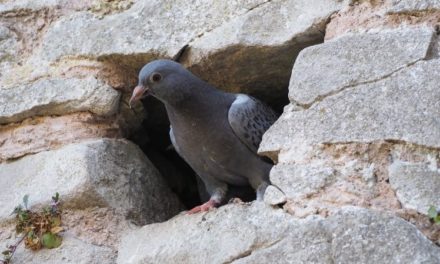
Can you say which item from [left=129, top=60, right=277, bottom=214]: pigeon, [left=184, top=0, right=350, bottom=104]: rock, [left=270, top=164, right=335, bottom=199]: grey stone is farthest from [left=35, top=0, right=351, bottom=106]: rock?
[left=270, top=164, right=335, bottom=199]: grey stone

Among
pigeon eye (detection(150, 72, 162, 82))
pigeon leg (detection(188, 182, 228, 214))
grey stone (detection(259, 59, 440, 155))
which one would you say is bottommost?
pigeon leg (detection(188, 182, 228, 214))

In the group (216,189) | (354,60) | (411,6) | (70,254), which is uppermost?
(411,6)

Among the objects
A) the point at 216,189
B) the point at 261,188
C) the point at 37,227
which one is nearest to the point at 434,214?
the point at 261,188

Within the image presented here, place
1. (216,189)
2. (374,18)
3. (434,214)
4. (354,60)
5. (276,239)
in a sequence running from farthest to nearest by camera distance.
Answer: (216,189) → (374,18) → (354,60) → (276,239) → (434,214)

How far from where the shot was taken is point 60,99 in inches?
142

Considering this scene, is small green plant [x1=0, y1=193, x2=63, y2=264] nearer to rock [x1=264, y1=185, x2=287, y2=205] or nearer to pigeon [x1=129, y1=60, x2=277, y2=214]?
pigeon [x1=129, y1=60, x2=277, y2=214]

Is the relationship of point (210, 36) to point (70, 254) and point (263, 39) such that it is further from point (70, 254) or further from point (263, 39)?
point (70, 254)

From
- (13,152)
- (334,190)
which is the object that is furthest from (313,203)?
(13,152)

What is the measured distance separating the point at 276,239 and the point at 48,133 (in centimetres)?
136

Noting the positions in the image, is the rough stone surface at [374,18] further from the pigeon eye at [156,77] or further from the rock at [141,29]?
the pigeon eye at [156,77]

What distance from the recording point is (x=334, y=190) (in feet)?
9.09

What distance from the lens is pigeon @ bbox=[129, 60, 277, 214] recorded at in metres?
3.57

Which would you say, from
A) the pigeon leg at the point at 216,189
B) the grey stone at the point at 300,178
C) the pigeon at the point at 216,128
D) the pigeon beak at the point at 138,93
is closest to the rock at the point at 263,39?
the pigeon at the point at 216,128

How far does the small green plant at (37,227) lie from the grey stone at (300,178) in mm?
933
